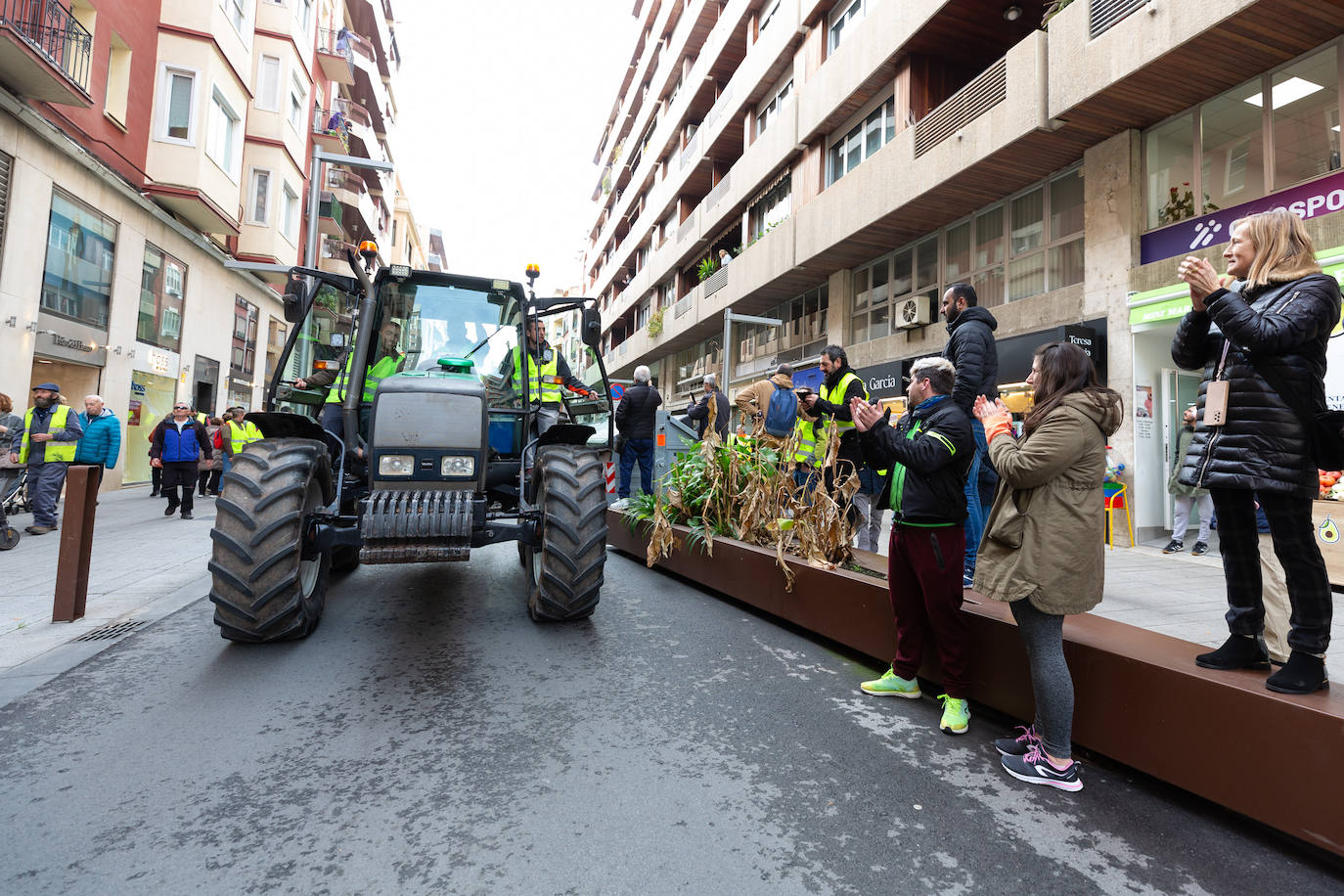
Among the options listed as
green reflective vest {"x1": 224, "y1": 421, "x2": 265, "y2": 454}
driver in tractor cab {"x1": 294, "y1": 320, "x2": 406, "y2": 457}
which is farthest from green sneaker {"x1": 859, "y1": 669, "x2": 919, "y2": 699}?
green reflective vest {"x1": 224, "y1": 421, "x2": 265, "y2": 454}

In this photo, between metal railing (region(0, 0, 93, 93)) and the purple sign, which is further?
metal railing (region(0, 0, 93, 93))

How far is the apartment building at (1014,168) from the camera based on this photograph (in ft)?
30.0

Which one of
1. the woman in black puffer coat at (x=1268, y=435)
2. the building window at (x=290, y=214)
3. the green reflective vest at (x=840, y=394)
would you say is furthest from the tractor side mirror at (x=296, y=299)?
the building window at (x=290, y=214)

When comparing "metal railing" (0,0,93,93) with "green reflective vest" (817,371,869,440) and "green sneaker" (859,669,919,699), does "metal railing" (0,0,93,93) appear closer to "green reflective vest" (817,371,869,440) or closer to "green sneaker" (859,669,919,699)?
"green reflective vest" (817,371,869,440)

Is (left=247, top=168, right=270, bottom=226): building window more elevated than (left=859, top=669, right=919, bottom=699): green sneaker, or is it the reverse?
(left=247, top=168, right=270, bottom=226): building window

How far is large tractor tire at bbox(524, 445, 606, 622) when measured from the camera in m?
4.32

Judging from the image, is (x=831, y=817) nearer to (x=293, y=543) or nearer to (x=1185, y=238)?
(x=293, y=543)

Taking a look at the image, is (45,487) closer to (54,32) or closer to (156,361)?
(54,32)

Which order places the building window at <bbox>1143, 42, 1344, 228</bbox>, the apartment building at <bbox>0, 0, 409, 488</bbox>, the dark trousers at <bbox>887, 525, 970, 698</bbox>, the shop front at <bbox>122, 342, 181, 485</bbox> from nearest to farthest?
the dark trousers at <bbox>887, 525, 970, 698</bbox> < the building window at <bbox>1143, 42, 1344, 228</bbox> < the apartment building at <bbox>0, 0, 409, 488</bbox> < the shop front at <bbox>122, 342, 181, 485</bbox>

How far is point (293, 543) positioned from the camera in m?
3.81

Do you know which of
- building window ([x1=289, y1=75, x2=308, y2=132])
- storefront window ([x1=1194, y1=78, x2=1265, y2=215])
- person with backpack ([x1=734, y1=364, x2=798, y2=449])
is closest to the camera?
person with backpack ([x1=734, y1=364, x2=798, y2=449])

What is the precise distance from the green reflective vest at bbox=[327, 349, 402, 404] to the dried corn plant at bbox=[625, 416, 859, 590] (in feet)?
7.98

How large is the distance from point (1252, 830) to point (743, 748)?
1.74 meters

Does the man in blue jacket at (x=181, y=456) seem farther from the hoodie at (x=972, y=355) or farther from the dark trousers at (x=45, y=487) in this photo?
the hoodie at (x=972, y=355)
